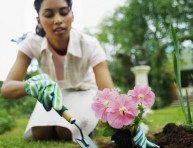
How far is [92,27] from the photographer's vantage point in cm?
3419

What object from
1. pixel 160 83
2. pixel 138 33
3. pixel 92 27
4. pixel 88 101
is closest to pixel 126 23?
pixel 138 33

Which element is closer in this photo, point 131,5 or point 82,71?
point 82,71

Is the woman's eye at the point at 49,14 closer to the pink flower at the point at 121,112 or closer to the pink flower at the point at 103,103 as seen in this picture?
the pink flower at the point at 103,103

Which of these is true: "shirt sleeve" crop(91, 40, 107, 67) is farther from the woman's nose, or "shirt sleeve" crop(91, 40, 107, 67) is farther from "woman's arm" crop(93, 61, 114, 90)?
the woman's nose

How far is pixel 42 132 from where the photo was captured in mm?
3180

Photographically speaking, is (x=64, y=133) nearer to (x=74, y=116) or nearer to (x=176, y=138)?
(x=74, y=116)

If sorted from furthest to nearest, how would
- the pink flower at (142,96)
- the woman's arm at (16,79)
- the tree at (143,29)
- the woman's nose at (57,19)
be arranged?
the tree at (143,29) → the woman's nose at (57,19) → the woman's arm at (16,79) → the pink flower at (142,96)

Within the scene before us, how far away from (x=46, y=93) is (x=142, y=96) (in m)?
0.53

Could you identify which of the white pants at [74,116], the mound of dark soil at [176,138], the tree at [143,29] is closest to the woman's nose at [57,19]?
the white pants at [74,116]

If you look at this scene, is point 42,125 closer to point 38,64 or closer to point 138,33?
point 38,64

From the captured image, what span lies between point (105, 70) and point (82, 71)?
15.0 inches

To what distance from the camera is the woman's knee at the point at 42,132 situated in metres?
3.14

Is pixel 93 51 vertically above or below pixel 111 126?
above

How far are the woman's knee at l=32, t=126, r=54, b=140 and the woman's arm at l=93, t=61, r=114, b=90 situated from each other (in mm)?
664
